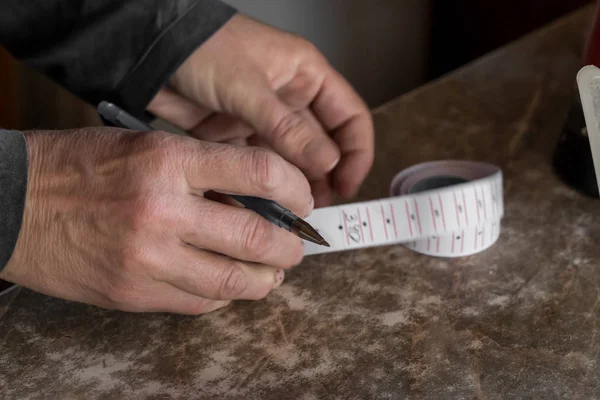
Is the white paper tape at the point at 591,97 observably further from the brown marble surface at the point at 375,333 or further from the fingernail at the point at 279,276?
the fingernail at the point at 279,276

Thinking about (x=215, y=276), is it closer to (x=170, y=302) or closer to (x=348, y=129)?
(x=170, y=302)

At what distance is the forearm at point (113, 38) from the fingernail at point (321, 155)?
192 millimetres

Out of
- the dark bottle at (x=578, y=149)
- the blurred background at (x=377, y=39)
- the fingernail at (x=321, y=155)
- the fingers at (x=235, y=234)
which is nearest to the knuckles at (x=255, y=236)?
the fingers at (x=235, y=234)

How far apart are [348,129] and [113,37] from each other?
32cm

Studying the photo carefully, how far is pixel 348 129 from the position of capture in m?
0.90

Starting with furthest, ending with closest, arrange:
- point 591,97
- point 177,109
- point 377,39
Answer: point 377,39
point 177,109
point 591,97

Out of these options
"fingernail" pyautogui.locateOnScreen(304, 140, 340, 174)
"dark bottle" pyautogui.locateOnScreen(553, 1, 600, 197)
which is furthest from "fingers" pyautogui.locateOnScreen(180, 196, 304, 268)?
A: "dark bottle" pyautogui.locateOnScreen(553, 1, 600, 197)

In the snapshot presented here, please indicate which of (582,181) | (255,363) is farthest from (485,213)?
(255,363)

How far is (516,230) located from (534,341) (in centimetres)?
19

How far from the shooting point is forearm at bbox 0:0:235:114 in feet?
2.79

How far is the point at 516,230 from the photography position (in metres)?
0.82

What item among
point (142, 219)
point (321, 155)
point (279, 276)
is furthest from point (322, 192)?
point (142, 219)

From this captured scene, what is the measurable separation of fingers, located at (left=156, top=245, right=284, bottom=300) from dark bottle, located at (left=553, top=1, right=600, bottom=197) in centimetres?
42

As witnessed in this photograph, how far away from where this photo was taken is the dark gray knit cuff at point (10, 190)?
638 mm
